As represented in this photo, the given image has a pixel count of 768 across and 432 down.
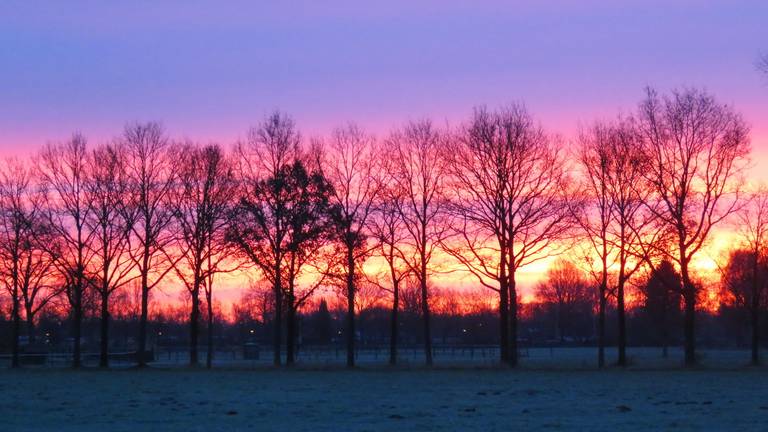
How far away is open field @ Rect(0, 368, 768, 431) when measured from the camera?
20.5 m

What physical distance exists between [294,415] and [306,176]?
3825 centimetres

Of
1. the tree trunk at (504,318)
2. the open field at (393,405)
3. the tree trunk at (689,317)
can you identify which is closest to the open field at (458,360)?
the tree trunk at (504,318)

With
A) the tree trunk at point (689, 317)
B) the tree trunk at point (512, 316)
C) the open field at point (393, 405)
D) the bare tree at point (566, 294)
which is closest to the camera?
→ the open field at point (393, 405)

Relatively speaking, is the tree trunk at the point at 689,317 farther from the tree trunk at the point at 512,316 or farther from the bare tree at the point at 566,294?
the bare tree at the point at 566,294

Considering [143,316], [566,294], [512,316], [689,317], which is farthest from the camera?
[566,294]

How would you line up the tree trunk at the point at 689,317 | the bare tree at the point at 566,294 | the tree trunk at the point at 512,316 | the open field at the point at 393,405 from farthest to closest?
1. the bare tree at the point at 566,294
2. the tree trunk at the point at 512,316
3. the tree trunk at the point at 689,317
4. the open field at the point at 393,405

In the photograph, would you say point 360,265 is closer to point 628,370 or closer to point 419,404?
point 628,370

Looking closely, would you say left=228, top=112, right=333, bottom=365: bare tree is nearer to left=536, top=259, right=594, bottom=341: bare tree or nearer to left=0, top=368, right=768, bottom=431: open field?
left=0, top=368, right=768, bottom=431: open field

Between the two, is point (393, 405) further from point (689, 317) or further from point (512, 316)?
point (689, 317)

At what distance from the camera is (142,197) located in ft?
203

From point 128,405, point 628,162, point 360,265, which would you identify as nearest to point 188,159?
point 360,265

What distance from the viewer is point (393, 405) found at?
25859 mm

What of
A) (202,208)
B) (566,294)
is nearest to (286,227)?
(202,208)

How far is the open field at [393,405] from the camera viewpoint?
2053 centimetres
